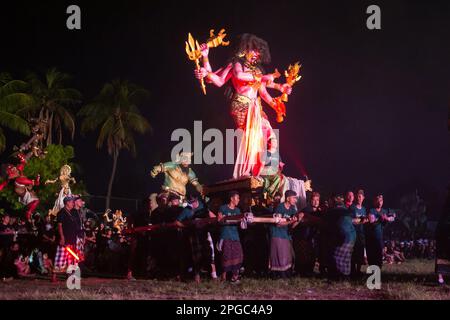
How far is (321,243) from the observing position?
10.7 m

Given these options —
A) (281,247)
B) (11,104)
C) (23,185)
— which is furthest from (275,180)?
(11,104)

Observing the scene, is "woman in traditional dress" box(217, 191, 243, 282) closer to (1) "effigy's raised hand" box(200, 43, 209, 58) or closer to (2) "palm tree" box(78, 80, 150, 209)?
(1) "effigy's raised hand" box(200, 43, 209, 58)

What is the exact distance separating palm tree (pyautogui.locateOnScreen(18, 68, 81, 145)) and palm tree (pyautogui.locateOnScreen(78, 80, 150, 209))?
1172 millimetres

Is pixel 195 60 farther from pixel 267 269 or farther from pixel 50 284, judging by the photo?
pixel 50 284

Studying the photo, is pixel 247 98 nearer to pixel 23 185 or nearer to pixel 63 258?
pixel 63 258

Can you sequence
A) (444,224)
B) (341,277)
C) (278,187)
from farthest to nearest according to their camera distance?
1. (278,187)
2. (341,277)
3. (444,224)

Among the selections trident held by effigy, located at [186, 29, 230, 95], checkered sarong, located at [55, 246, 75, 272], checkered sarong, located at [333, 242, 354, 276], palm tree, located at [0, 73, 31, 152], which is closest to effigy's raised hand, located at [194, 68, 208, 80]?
trident held by effigy, located at [186, 29, 230, 95]

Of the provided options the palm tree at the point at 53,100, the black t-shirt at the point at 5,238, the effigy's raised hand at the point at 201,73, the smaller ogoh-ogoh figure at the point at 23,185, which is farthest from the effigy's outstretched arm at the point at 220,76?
the palm tree at the point at 53,100

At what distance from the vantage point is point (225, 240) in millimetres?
9961

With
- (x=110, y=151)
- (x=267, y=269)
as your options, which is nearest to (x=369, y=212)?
(x=267, y=269)

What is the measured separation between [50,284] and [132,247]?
1.83 meters

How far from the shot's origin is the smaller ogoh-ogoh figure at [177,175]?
15.6 meters

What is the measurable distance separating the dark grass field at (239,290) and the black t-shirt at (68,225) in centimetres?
78

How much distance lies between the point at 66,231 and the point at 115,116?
25.0 metres
